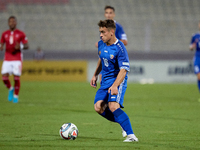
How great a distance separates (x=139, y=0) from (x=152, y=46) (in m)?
4.01

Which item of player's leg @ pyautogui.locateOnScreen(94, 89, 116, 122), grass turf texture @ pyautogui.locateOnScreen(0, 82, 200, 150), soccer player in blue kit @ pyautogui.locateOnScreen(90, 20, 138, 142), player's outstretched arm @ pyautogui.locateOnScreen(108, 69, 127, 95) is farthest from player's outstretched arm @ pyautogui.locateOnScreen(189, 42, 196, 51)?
player's outstretched arm @ pyautogui.locateOnScreen(108, 69, 127, 95)

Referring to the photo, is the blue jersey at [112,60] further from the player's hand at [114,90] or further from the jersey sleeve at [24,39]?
the jersey sleeve at [24,39]

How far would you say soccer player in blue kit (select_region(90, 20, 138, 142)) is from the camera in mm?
5297

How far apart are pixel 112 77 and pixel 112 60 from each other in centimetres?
25

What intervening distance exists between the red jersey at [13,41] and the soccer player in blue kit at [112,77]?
598 cm

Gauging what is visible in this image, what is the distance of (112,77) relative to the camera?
18.3 feet

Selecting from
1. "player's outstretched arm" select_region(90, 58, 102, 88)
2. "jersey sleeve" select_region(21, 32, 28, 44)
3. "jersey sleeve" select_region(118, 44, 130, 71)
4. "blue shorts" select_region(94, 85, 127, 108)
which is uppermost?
"jersey sleeve" select_region(21, 32, 28, 44)

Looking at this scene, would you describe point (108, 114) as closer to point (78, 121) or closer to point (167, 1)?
point (78, 121)

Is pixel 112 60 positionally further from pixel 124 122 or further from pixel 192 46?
pixel 192 46

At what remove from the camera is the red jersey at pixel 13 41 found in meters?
11.2

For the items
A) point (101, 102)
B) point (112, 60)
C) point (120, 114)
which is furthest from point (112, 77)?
point (120, 114)

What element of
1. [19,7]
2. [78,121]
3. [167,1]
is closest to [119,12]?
[167,1]

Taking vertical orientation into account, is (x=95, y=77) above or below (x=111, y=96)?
above

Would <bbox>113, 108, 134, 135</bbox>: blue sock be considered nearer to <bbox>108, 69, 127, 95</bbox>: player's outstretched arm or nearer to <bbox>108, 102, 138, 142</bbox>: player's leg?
<bbox>108, 102, 138, 142</bbox>: player's leg
